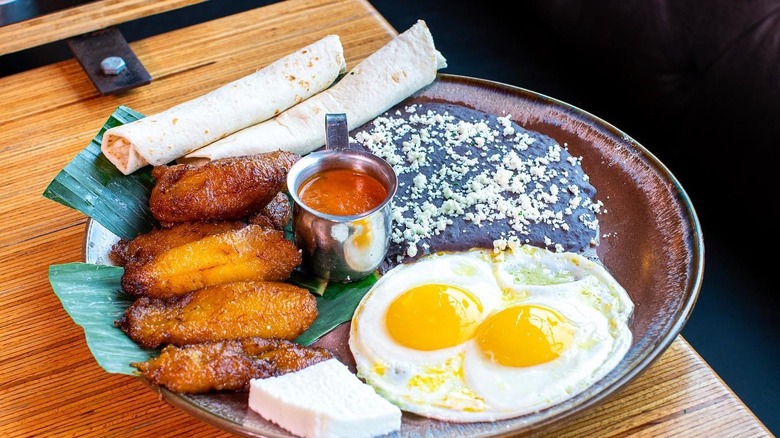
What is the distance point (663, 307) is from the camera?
5.98 feet

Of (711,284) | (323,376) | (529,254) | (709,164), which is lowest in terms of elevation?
(711,284)

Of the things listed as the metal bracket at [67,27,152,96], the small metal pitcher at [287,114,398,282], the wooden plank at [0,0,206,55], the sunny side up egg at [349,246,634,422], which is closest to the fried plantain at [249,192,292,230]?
the small metal pitcher at [287,114,398,282]

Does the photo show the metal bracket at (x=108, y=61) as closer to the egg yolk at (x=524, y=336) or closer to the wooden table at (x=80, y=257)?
the wooden table at (x=80, y=257)

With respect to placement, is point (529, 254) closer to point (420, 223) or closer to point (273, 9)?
point (420, 223)

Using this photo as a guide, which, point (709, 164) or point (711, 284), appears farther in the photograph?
point (709, 164)

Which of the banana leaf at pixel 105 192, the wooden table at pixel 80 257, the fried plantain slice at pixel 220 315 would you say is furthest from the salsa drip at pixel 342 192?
the wooden table at pixel 80 257

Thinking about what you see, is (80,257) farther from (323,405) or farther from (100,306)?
(323,405)

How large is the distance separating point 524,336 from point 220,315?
72 centimetres

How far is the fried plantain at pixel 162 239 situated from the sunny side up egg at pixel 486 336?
1.49ft

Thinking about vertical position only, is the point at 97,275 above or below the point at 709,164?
above

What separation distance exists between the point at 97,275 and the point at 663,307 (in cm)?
143

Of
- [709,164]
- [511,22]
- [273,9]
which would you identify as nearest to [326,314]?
[273,9]

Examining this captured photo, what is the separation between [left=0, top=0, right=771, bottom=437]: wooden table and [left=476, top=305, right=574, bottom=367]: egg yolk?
16cm

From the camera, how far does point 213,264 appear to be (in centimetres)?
182
